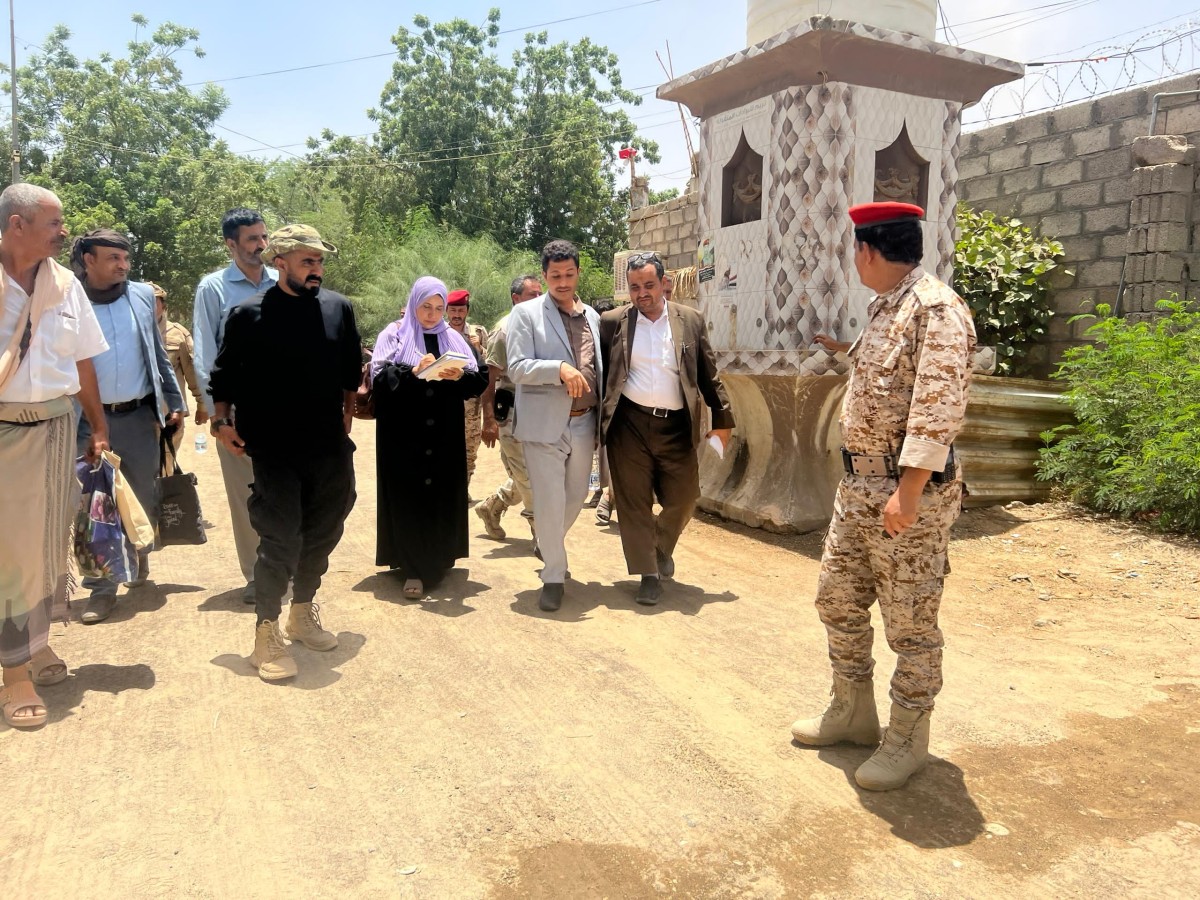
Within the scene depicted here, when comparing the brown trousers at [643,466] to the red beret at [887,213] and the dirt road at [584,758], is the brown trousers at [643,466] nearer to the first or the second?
the dirt road at [584,758]

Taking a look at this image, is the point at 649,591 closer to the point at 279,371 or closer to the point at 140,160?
the point at 279,371

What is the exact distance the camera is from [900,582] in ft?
9.49

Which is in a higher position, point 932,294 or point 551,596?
point 932,294

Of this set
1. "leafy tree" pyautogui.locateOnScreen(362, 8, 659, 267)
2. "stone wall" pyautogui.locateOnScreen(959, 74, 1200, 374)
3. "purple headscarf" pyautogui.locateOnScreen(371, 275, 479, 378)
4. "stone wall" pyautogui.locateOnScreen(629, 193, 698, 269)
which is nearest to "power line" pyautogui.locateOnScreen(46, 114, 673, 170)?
"leafy tree" pyautogui.locateOnScreen(362, 8, 659, 267)

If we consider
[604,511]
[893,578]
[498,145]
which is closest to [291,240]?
[893,578]

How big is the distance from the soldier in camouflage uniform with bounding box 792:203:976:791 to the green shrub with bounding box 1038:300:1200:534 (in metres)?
3.85

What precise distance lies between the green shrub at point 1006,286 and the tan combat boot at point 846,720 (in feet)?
17.8

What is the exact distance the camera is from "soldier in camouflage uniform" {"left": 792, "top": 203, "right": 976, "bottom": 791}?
274cm

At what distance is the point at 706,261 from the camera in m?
7.18

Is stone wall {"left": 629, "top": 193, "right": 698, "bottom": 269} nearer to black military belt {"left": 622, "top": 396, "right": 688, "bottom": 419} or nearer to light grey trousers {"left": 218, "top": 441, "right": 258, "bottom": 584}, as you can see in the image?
black military belt {"left": 622, "top": 396, "right": 688, "bottom": 419}

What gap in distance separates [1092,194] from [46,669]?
8068 millimetres

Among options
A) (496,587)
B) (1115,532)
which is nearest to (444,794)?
(496,587)

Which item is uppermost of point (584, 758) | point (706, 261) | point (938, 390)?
point (706, 261)

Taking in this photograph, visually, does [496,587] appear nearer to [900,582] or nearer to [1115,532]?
[900,582]
